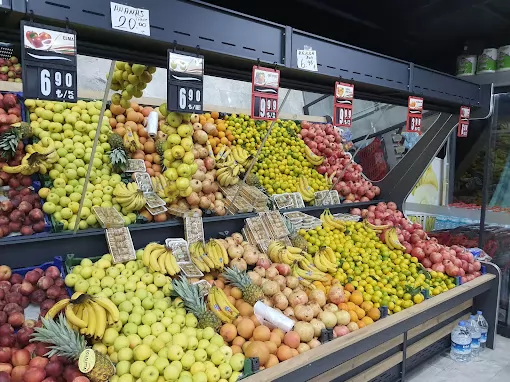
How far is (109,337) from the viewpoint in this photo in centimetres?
230

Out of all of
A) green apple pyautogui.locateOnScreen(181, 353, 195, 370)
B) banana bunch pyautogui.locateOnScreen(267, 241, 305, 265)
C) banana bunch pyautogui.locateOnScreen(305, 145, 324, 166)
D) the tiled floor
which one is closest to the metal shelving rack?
banana bunch pyautogui.locateOnScreen(267, 241, 305, 265)

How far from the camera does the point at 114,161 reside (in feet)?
11.7

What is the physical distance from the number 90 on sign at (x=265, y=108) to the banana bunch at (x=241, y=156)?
186cm

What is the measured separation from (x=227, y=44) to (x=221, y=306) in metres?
1.75

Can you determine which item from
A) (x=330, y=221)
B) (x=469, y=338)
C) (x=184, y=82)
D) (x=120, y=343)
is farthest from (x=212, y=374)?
(x=469, y=338)

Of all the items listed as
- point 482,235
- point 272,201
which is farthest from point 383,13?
point 482,235

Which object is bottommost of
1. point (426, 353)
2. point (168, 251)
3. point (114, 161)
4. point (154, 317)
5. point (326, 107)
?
point (426, 353)

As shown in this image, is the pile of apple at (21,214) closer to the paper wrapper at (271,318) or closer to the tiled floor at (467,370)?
the paper wrapper at (271,318)

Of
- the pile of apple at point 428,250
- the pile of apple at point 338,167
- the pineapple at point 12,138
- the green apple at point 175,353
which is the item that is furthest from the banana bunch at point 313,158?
the green apple at point 175,353

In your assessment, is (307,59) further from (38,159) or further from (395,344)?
(395,344)

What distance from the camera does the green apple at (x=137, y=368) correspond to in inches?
83.9

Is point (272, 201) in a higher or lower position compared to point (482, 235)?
higher

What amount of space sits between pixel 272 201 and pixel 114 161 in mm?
1795

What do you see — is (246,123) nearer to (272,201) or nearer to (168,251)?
(272,201)
